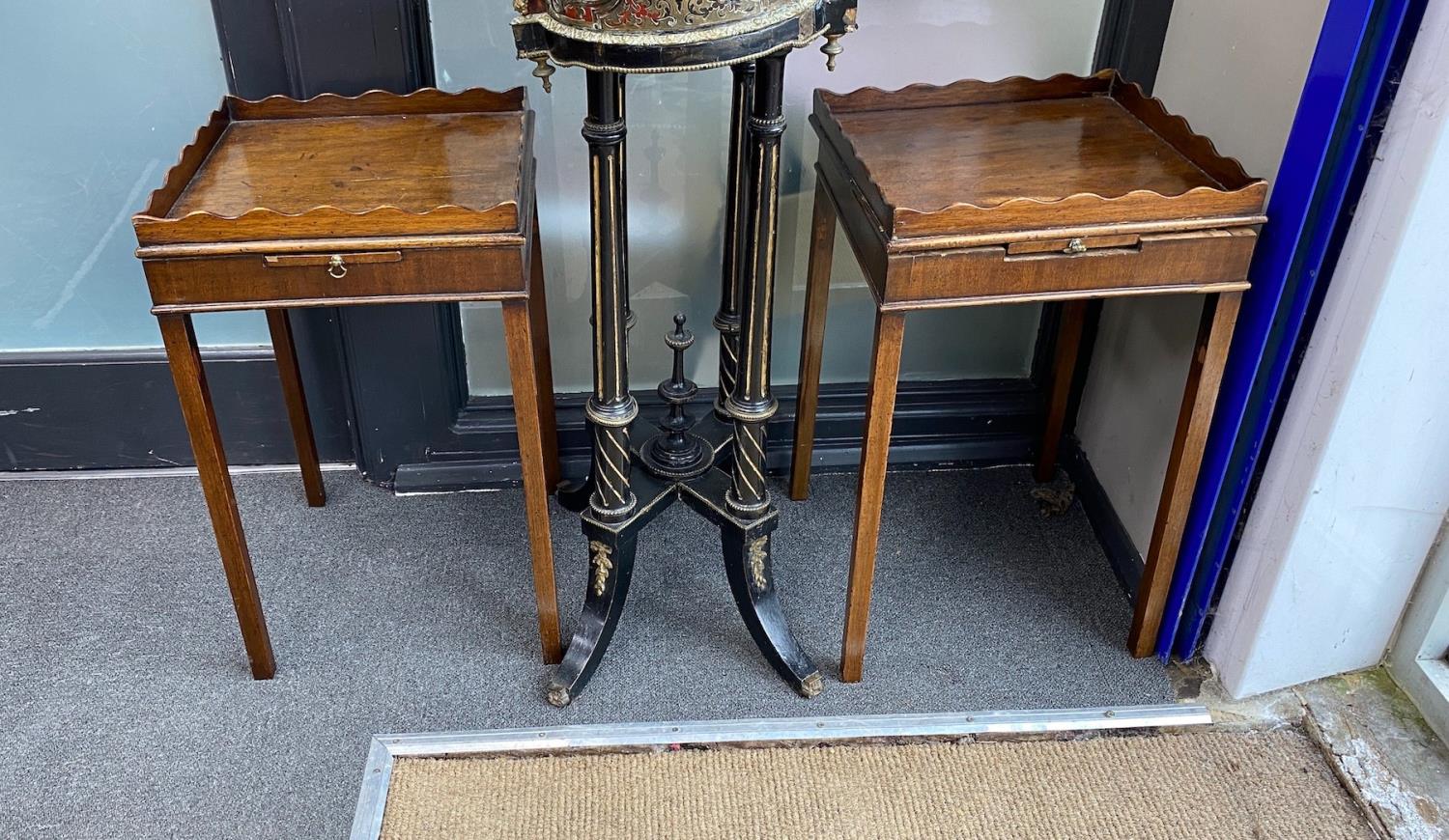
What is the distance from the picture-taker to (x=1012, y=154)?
1.46m

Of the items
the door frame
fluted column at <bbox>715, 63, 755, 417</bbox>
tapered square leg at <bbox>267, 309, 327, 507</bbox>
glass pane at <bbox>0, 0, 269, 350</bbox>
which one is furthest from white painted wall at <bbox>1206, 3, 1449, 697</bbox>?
glass pane at <bbox>0, 0, 269, 350</bbox>

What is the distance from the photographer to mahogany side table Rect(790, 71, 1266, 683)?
50.5 inches

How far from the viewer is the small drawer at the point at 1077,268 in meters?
1.29

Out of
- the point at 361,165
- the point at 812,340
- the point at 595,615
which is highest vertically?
the point at 361,165

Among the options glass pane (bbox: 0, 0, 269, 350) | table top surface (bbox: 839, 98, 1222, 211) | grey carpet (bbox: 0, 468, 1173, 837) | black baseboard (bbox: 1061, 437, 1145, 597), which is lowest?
grey carpet (bbox: 0, 468, 1173, 837)

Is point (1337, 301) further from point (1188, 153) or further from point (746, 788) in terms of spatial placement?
point (746, 788)

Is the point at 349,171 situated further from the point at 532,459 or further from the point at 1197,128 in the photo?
the point at 1197,128

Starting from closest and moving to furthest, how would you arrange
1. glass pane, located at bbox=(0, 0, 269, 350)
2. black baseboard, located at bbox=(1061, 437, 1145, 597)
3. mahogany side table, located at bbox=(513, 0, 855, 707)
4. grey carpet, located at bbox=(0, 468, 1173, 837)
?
mahogany side table, located at bbox=(513, 0, 855, 707)
grey carpet, located at bbox=(0, 468, 1173, 837)
glass pane, located at bbox=(0, 0, 269, 350)
black baseboard, located at bbox=(1061, 437, 1145, 597)

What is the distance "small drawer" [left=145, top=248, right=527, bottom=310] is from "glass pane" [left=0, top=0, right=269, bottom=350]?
0.62m

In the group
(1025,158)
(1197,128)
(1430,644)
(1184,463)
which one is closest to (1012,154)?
(1025,158)

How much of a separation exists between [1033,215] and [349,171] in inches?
32.0

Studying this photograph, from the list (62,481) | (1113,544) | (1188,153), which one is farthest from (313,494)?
(1188,153)

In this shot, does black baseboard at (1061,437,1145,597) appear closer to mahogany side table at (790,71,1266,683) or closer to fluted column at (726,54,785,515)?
mahogany side table at (790,71,1266,683)

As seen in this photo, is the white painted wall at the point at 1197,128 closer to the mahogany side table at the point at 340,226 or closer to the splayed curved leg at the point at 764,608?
the splayed curved leg at the point at 764,608
